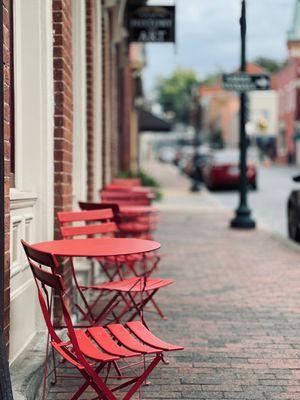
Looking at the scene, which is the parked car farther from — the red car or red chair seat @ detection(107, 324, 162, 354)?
the red car

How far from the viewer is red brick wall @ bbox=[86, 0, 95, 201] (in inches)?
350

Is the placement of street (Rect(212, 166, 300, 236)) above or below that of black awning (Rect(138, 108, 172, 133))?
below

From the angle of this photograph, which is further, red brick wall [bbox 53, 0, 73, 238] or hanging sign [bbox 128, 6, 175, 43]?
hanging sign [bbox 128, 6, 175, 43]

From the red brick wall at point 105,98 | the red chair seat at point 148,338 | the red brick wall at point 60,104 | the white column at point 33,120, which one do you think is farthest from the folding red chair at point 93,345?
the red brick wall at point 105,98

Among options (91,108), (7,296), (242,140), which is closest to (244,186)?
(242,140)

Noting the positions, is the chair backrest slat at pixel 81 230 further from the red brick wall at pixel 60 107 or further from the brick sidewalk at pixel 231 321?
the brick sidewalk at pixel 231 321

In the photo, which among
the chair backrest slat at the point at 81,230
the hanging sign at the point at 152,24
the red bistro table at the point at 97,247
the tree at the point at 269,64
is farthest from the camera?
the tree at the point at 269,64

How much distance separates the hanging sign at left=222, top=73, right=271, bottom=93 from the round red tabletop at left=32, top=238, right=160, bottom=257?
898 cm

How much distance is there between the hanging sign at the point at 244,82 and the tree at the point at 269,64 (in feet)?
385

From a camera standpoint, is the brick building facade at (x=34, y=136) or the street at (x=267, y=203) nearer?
the brick building facade at (x=34, y=136)

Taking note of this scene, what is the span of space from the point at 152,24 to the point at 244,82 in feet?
7.32

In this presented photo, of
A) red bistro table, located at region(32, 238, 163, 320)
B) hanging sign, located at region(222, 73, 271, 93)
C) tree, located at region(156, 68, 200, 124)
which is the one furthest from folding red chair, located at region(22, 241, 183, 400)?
tree, located at region(156, 68, 200, 124)

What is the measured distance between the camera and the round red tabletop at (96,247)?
15.5ft

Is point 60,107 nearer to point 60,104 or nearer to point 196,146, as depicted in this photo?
point 60,104
